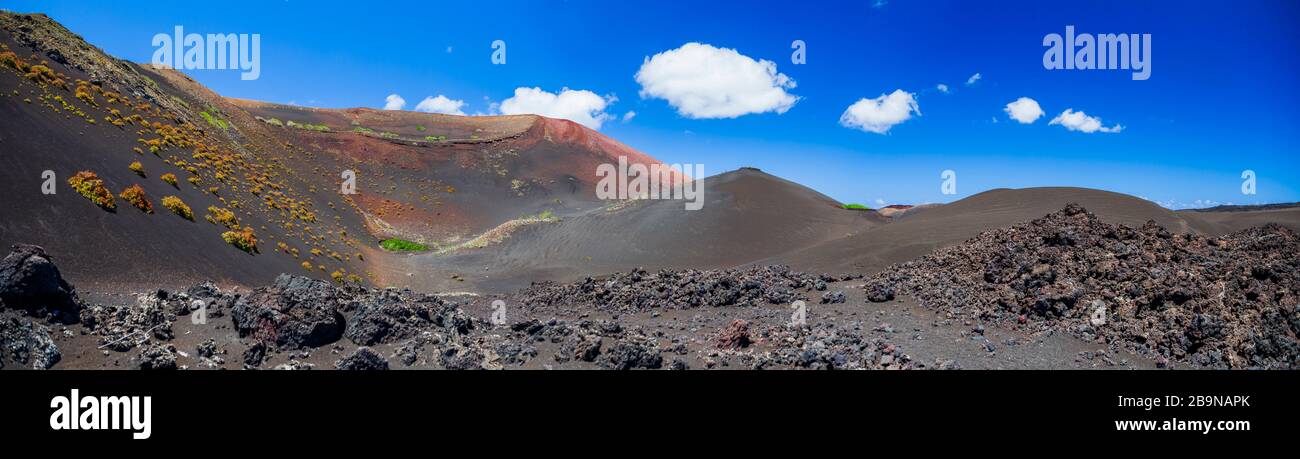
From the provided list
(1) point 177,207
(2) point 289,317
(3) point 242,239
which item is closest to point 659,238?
(3) point 242,239

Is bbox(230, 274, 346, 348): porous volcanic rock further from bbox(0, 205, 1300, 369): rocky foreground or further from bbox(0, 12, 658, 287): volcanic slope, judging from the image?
bbox(0, 12, 658, 287): volcanic slope

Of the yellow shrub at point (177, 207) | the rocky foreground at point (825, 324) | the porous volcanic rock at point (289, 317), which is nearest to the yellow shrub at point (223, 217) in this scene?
the yellow shrub at point (177, 207)

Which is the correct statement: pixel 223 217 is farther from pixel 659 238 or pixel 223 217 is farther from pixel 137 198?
pixel 659 238

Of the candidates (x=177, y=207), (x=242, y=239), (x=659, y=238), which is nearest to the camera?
(x=177, y=207)

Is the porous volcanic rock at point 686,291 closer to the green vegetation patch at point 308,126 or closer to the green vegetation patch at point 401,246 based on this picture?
the green vegetation patch at point 401,246

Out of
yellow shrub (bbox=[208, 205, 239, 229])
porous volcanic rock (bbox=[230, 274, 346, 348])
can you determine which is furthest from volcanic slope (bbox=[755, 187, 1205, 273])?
yellow shrub (bbox=[208, 205, 239, 229])

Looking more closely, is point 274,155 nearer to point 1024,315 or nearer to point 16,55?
point 16,55
